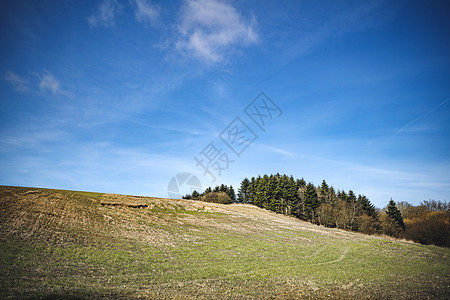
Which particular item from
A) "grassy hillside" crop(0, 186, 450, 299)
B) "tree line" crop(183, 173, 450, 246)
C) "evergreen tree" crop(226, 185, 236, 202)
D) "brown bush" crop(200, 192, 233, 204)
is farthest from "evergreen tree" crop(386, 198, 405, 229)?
"evergreen tree" crop(226, 185, 236, 202)

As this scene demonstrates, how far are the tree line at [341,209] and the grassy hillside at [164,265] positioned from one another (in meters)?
39.9

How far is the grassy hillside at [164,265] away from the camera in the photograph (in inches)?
550

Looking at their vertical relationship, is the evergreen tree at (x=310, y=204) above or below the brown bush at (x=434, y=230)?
above

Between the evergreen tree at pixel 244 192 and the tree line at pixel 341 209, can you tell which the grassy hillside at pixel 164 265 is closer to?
the tree line at pixel 341 209

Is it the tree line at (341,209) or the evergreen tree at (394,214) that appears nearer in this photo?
the tree line at (341,209)

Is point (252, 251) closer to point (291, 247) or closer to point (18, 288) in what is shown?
point (291, 247)

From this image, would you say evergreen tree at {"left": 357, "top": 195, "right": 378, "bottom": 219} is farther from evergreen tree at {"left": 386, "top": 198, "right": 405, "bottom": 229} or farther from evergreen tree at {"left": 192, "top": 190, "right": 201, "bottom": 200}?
evergreen tree at {"left": 192, "top": 190, "right": 201, "bottom": 200}

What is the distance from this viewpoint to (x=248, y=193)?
11512 cm

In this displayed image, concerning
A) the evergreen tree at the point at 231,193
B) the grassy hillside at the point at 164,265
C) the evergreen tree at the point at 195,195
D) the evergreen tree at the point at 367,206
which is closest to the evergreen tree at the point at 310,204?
the evergreen tree at the point at 367,206

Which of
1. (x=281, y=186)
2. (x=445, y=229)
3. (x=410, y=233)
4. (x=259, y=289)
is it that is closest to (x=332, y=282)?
(x=259, y=289)

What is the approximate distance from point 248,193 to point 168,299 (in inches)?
4126

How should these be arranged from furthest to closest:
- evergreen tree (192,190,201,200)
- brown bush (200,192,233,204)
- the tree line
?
evergreen tree (192,190,201,200), brown bush (200,192,233,204), the tree line

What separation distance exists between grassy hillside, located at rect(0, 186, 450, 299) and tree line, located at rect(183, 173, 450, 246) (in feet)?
131

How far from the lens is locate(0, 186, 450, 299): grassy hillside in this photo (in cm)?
1397
